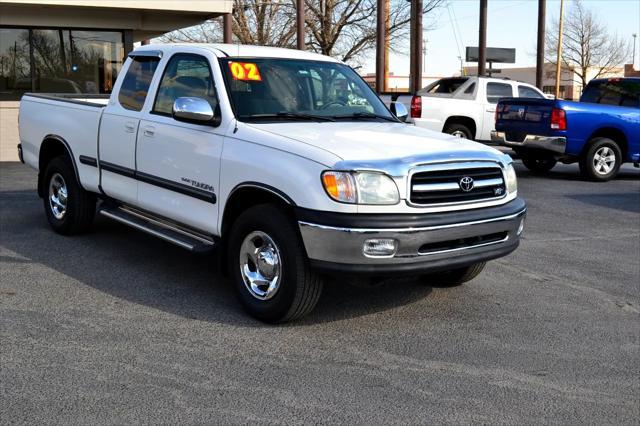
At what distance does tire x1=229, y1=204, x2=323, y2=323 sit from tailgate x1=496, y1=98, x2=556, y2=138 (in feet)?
29.0

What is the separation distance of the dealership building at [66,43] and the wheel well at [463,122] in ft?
17.7

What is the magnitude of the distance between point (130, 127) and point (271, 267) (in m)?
2.20

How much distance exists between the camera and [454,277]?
230 inches

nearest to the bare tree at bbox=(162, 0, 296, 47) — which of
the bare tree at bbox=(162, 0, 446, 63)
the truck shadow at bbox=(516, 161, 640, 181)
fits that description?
the bare tree at bbox=(162, 0, 446, 63)

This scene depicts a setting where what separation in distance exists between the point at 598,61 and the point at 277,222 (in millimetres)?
58232

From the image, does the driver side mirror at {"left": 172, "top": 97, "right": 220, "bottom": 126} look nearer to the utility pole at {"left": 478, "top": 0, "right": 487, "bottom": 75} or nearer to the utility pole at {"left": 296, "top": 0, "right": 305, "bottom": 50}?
the utility pole at {"left": 296, "top": 0, "right": 305, "bottom": 50}

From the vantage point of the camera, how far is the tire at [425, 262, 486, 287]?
576cm

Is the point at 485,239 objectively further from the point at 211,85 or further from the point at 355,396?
the point at 211,85

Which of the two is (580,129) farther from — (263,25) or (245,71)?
(263,25)

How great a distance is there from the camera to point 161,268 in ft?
20.9

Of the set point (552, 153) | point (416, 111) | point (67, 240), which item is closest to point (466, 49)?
point (416, 111)

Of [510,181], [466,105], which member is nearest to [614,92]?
[466,105]

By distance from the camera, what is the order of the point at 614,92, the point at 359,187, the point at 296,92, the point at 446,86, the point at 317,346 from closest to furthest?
1. the point at 359,187
2. the point at 317,346
3. the point at 296,92
4. the point at 614,92
5. the point at 446,86

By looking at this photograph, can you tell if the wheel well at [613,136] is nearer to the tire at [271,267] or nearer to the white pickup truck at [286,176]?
the white pickup truck at [286,176]
